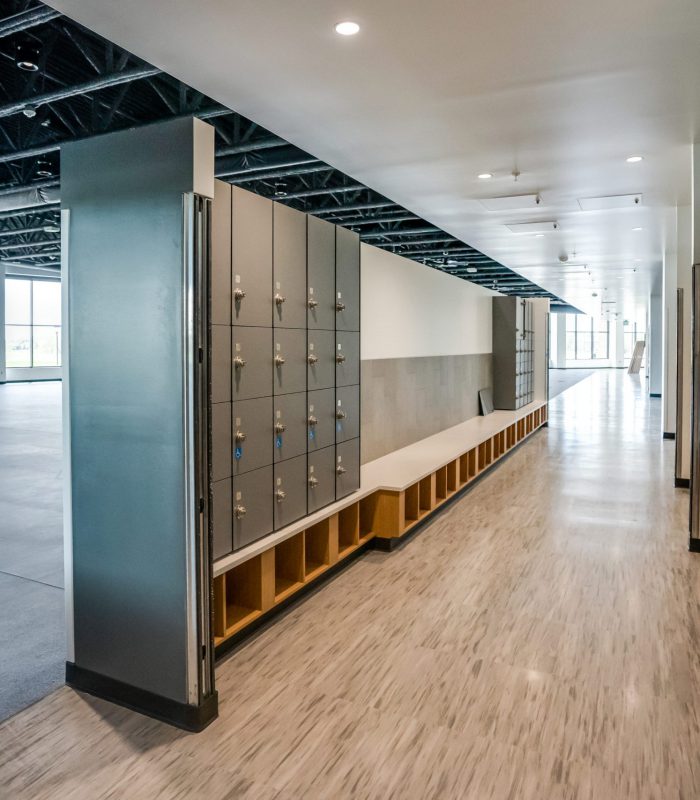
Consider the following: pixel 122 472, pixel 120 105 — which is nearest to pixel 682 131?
pixel 122 472

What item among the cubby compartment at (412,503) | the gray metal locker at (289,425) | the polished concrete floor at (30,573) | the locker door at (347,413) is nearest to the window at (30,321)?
the polished concrete floor at (30,573)

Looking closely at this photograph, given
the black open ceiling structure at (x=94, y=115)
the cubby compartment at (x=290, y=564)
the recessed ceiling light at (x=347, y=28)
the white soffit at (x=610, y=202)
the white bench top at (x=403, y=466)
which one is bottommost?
the cubby compartment at (x=290, y=564)

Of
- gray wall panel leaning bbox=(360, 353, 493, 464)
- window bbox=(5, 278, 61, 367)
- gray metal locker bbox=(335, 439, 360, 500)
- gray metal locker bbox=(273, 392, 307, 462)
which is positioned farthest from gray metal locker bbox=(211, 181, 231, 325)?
window bbox=(5, 278, 61, 367)

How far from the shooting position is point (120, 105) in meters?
6.07

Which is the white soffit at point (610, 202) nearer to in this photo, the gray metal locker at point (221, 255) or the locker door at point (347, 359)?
the locker door at point (347, 359)

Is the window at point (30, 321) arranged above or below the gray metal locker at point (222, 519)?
above

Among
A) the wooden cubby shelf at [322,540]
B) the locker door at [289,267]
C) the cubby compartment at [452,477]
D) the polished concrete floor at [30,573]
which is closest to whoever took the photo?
the polished concrete floor at [30,573]

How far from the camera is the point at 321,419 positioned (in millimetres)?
4512

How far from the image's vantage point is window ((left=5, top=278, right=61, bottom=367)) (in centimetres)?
2333

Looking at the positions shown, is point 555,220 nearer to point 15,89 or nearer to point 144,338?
point 15,89

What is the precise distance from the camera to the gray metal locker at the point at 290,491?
394 cm

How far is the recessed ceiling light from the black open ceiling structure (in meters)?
1.98

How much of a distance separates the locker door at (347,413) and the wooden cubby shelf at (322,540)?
48 cm

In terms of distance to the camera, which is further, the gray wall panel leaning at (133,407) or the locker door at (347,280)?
the locker door at (347,280)
